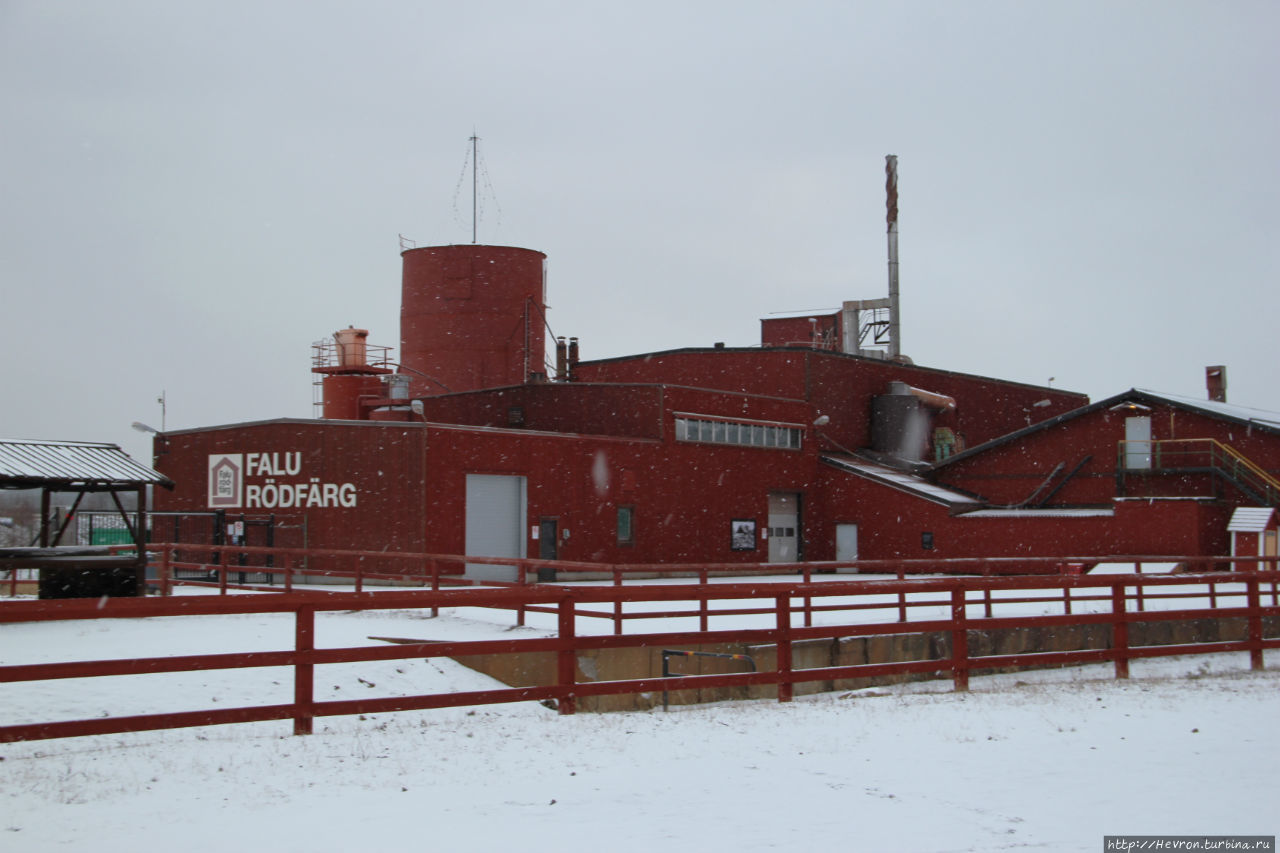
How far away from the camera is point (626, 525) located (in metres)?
34.2

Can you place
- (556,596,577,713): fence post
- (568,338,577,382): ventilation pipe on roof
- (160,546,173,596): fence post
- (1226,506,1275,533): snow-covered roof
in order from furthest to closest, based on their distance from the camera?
1. (568,338,577,382): ventilation pipe on roof
2. (1226,506,1275,533): snow-covered roof
3. (160,546,173,596): fence post
4. (556,596,577,713): fence post

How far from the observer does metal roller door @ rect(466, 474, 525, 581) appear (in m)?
30.6

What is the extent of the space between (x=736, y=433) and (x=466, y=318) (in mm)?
11034

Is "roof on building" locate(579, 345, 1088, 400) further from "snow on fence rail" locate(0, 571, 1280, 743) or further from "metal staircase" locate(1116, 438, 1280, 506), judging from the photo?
"snow on fence rail" locate(0, 571, 1280, 743)

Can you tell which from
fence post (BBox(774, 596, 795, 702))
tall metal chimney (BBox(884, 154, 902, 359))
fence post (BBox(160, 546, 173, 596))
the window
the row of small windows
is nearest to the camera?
fence post (BBox(774, 596, 795, 702))

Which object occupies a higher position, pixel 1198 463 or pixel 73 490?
pixel 1198 463

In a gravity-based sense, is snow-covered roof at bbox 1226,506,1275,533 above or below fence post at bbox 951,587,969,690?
above

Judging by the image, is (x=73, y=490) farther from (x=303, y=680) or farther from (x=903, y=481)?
(x=903, y=481)

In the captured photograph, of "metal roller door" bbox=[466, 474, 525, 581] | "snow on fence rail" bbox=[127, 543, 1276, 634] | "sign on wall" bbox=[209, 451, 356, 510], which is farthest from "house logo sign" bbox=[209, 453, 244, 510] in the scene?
"metal roller door" bbox=[466, 474, 525, 581]

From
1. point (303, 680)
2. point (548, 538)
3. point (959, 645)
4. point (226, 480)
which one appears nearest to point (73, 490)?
point (226, 480)

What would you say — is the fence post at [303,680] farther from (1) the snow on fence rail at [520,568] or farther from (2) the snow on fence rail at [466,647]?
(1) the snow on fence rail at [520,568]

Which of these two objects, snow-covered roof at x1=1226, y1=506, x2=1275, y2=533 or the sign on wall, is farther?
snow-covered roof at x1=1226, y1=506, x2=1275, y2=533

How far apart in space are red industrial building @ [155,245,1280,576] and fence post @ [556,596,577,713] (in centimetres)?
1983

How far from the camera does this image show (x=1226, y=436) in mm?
35312
